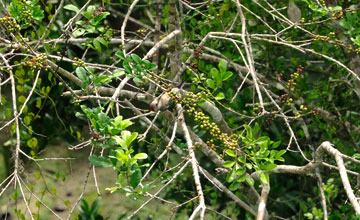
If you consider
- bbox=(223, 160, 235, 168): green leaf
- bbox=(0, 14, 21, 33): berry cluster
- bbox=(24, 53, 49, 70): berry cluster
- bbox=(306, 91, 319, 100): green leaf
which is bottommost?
bbox=(306, 91, 319, 100): green leaf

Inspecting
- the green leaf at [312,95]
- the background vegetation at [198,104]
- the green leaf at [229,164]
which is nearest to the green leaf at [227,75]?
the background vegetation at [198,104]

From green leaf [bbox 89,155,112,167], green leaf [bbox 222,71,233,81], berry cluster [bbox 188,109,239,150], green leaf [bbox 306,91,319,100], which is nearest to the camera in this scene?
green leaf [bbox 89,155,112,167]

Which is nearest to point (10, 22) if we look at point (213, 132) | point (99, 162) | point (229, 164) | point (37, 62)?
point (37, 62)

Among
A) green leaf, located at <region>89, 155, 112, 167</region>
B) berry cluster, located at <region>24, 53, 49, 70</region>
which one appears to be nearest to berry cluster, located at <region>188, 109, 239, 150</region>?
green leaf, located at <region>89, 155, 112, 167</region>

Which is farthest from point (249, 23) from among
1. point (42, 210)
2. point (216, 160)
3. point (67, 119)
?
point (42, 210)

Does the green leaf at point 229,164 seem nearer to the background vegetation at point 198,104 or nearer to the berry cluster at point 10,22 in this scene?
the background vegetation at point 198,104

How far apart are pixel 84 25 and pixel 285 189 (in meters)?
2.87

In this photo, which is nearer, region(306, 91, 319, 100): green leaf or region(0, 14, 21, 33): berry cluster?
region(0, 14, 21, 33): berry cluster

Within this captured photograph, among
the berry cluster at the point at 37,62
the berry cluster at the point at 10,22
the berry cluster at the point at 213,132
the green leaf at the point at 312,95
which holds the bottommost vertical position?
the green leaf at the point at 312,95

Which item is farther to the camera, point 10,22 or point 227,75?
point 227,75

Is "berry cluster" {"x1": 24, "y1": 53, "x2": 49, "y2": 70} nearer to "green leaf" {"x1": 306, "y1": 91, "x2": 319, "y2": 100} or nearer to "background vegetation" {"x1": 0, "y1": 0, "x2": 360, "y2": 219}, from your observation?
"background vegetation" {"x1": 0, "y1": 0, "x2": 360, "y2": 219}

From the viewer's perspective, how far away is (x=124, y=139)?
2143 millimetres

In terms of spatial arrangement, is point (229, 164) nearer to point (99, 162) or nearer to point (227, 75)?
point (227, 75)

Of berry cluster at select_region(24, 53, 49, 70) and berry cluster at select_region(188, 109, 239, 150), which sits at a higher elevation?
berry cluster at select_region(24, 53, 49, 70)
